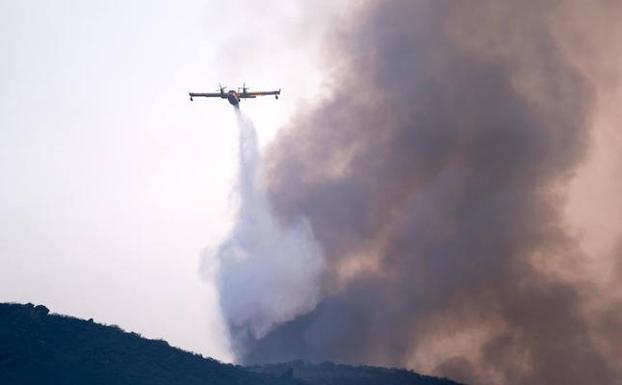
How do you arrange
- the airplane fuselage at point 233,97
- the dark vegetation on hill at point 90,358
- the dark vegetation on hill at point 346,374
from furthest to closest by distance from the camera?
the airplane fuselage at point 233,97 → the dark vegetation on hill at point 346,374 → the dark vegetation on hill at point 90,358

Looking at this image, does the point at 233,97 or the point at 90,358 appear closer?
the point at 90,358

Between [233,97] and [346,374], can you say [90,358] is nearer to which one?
[346,374]

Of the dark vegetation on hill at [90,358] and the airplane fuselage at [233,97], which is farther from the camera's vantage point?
the airplane fuselage at [233,97]

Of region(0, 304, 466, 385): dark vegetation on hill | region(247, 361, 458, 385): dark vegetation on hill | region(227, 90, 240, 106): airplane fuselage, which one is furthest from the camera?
region(227, 90, 240, 106): airplane fuselage

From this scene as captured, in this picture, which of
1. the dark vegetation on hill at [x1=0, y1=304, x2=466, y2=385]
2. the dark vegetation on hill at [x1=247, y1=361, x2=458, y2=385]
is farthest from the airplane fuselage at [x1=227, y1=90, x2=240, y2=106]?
the dark vegetation on hill at [x1=0, y1=304, x2=466, y2=385]

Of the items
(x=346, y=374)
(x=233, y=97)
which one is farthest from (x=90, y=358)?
(x=233, y=97)

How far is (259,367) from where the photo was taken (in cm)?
11888

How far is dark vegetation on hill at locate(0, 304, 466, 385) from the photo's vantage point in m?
84.9

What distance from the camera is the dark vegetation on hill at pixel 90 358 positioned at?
84.9 metres

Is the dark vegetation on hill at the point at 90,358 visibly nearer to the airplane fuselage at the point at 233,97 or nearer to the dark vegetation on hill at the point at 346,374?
the dark vegetation on hill at the point at 346,374

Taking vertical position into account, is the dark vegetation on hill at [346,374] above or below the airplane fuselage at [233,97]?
below

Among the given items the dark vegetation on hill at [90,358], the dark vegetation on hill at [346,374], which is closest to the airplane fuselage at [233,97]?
the dark vegetation on hill at [346,374]

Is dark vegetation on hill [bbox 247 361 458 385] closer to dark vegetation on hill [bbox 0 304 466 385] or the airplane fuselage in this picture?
dark vegetation on hill [bbox 0 304 466 385]

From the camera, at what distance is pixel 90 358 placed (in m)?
89.5
